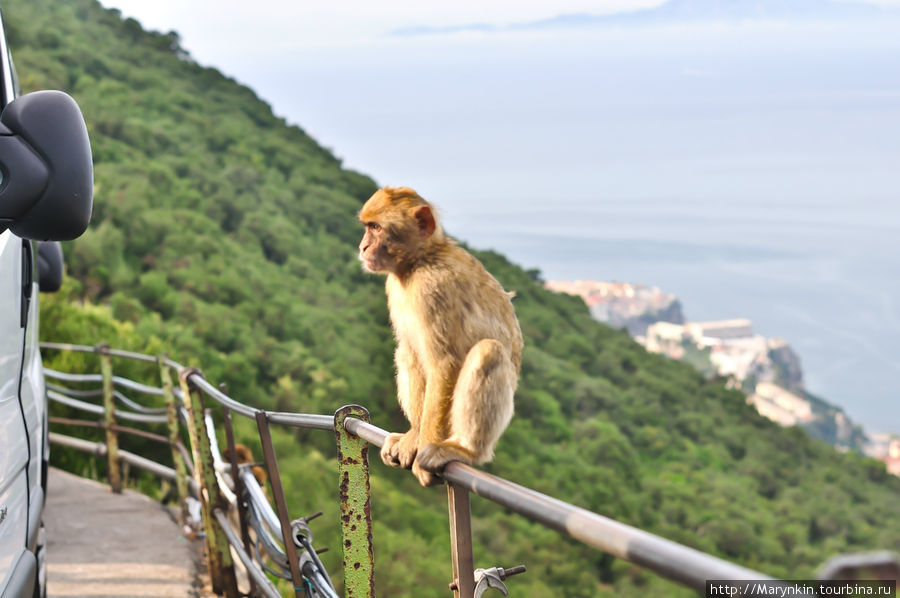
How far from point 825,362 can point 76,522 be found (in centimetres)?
8650

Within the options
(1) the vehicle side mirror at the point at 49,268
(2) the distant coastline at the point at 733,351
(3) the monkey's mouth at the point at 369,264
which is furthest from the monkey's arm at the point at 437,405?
(2) the distant coastline at the point at 733,351

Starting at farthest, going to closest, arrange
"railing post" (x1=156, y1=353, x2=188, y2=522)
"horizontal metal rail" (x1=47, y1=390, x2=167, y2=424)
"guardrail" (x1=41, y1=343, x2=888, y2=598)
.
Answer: "horizontal metal rail" (x1=47, y1=390, x2=167, y2=424), "railing post" (x1=156, y1=353, x2=188, y2=522), "guardrail" (x1=41, y1=343, x2=888, y2=598)

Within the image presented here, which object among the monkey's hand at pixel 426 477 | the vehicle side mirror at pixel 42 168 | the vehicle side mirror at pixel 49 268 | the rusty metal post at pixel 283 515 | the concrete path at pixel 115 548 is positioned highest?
the vehicle side mirror at pixel 42 168

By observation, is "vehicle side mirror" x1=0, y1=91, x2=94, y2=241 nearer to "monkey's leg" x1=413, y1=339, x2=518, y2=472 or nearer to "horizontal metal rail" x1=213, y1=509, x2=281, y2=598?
"monkey's leg" x1=413, y1=339, x2=518, y2=472

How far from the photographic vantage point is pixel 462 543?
5.71ft

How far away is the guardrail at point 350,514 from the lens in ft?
3.64

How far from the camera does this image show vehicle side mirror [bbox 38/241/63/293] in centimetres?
396

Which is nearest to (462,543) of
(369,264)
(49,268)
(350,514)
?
(350,514)

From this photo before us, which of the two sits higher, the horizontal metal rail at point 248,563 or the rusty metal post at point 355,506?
the rusty metal post at point 355,506

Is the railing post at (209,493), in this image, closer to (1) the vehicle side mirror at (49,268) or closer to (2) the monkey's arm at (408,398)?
(1) the vehicle side mirror at (49,268)

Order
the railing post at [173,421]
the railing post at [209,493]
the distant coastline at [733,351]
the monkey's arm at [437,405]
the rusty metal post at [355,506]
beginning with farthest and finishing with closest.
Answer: the distant coastline at [733,351] < the railing post at [173,421] < the railing post at [209,493] < the monkey's arm at [437,405] < the rusty metal post at [355,506]

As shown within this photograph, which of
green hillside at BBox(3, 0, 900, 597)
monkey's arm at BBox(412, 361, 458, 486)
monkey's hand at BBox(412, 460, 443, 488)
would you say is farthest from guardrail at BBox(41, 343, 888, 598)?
green hillside at BBox(3, 0, 900, 597)

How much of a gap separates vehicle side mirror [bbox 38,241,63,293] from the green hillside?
3380 millimetres

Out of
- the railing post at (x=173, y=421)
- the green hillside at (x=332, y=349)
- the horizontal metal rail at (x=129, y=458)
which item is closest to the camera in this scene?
the railing post at (x=173, y=421)
